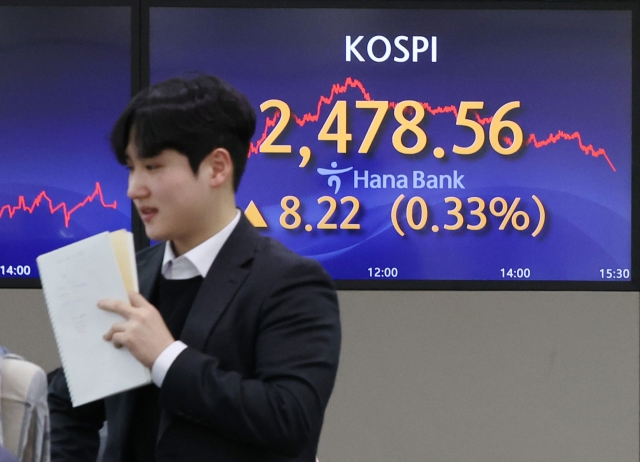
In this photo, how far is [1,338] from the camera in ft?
10.5

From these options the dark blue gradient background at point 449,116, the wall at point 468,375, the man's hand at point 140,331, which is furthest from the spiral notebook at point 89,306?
the wall at point 468,375

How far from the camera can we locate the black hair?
132 cm

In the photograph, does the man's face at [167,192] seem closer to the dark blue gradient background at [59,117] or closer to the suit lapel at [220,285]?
the suit lapel at [220,285]

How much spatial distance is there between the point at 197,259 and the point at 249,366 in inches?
7.0

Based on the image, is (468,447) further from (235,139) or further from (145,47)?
(235,139)

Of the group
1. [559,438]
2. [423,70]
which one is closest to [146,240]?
[423,70]

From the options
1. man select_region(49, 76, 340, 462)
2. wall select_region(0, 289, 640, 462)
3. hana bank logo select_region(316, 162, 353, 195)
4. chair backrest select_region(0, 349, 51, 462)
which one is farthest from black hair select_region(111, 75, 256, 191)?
wall select_region(0, 289, 640, 462)

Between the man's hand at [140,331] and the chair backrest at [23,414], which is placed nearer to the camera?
the man's hand at [140,331]

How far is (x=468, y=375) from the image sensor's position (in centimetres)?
320

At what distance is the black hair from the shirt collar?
0.31 feet

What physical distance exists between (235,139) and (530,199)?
75.7 inches

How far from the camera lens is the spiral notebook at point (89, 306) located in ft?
4.25

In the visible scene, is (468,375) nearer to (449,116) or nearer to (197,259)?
(449,116)

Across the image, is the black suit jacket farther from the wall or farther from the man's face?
the wall
